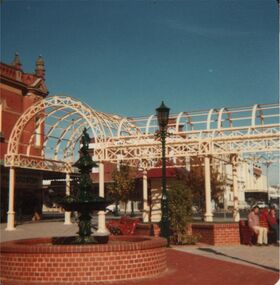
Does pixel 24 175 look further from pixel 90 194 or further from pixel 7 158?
pixel 90 194

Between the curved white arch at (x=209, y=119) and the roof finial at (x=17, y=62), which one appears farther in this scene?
the roof finial at (x=17, y=62)

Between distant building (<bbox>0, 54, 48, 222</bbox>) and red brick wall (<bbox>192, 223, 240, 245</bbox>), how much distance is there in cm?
1772

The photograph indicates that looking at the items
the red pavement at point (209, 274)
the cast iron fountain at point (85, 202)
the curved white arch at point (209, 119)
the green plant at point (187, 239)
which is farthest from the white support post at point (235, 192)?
the cast iron fountain at point (85, 202)

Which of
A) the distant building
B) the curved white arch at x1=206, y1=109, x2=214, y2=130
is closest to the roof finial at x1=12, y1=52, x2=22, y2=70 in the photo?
the distant building

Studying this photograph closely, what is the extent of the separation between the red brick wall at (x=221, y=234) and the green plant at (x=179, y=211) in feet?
2.59

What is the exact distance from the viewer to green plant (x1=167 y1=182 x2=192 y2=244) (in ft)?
49.7

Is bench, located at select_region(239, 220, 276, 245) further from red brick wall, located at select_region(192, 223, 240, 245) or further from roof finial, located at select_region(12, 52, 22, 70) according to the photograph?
roof finial, located at select_region(12, 52, 22, 70)

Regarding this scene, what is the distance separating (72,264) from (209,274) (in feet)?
9.28

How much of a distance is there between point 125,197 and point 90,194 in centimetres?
3079

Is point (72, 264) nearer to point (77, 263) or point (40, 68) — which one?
point (77, 263)

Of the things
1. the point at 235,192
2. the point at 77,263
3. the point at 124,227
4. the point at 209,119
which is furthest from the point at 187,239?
the point at 77,263

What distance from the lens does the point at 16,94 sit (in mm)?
32938

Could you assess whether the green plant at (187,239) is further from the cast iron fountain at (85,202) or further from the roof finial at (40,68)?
the roof finial at (40,68)

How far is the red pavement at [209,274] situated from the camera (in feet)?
26.9
